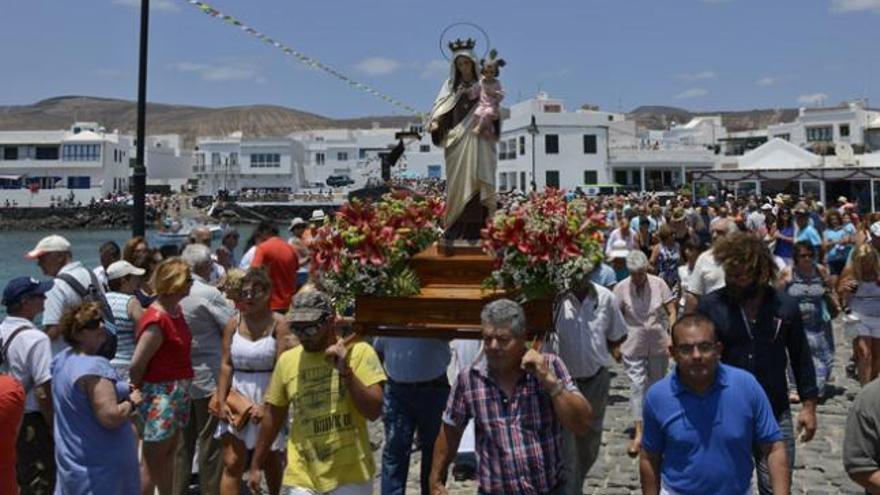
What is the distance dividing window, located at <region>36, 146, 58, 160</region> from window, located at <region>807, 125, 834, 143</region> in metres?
77.5

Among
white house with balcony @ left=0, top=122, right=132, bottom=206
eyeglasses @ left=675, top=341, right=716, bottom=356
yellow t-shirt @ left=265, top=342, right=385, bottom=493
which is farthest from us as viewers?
white house with balcony @ left=0, top=122, right=132, bottom=206

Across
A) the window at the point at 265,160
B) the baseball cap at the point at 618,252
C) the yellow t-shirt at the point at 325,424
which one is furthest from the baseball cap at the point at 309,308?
the window at the point at 265,160

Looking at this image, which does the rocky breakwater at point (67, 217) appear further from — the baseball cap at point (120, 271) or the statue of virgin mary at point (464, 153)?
the statue of virgin mary at point (464, 153)

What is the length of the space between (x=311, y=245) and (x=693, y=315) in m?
2.60

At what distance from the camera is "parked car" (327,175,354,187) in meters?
94.5

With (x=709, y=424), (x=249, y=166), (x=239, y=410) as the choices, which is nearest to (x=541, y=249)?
(x=709, y=424)

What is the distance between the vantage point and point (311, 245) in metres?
5.11

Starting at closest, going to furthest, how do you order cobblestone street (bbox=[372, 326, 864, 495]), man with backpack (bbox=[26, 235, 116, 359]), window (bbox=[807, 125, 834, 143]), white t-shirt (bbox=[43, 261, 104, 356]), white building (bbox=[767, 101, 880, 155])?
man with backpack (bbox=[26, 235, 116, 359]) → white t-shirt (bbox=[43, 261, 104, 356]) → cobblestone street (bbox=[372, 326, 864, 495]) → white building (bbox=[767, 101, 880, 155]) → window (bbox=[807, 125, 834, 143])

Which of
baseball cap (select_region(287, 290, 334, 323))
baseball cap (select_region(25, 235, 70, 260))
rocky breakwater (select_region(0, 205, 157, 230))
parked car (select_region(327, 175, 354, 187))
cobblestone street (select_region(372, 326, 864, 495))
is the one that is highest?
parked car (select_region(327, 175, 354, 187))

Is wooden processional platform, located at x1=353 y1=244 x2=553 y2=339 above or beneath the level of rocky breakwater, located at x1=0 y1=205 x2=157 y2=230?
beneath

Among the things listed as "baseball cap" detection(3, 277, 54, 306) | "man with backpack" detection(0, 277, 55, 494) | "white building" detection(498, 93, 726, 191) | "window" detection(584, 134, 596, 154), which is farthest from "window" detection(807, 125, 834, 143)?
"man with backpack" detection(0, 277, 55, 494)

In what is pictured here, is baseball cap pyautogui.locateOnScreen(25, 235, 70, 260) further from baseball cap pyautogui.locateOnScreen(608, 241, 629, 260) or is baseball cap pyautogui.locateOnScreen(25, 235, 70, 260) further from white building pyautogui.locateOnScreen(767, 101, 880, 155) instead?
white building pyautogui.locateOnScreen(767, 101, 880, 155)

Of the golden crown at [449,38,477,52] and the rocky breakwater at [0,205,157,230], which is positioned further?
the rocky breakwater at [0,205,157,230]

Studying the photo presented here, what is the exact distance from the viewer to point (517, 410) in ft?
11.6
